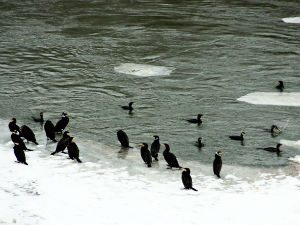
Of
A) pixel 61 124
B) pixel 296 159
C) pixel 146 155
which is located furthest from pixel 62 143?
pixel 296 159

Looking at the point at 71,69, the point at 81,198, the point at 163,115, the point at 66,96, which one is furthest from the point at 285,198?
the point at 71,69

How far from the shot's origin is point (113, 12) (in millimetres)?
27922

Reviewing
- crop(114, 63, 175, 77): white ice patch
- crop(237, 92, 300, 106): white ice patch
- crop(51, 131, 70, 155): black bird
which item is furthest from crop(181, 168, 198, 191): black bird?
crop(114, 63, 175, 77): white ice patch

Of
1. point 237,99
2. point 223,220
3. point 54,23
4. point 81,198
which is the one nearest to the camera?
point 223,220

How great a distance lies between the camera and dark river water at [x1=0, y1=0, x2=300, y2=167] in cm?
1348

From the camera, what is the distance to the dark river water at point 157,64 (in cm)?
1348

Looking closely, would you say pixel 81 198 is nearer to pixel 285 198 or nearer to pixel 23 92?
pixel 285 198

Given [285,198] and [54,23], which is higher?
[54,23]

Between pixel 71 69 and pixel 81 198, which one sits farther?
pixel 71 69

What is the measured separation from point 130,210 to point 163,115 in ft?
18.1

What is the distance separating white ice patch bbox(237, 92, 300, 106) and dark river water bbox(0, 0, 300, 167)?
310mm

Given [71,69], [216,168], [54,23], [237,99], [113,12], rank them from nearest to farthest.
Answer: [216,168] < [237,99] < [71,69] < [54,23] < [113,12]

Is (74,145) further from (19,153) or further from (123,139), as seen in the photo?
(123,139)

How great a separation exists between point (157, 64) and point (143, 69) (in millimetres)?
773
